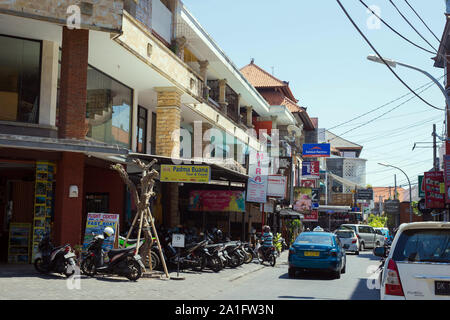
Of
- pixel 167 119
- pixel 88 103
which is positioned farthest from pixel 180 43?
pixel 88 103

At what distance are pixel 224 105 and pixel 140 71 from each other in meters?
12.2

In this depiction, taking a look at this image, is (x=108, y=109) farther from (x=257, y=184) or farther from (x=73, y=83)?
(x=257, y=184)

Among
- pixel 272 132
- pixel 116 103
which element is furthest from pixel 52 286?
pixel 272 132

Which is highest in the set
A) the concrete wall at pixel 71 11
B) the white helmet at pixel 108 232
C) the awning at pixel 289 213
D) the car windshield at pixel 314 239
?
the concrete wall at pixel 71 11

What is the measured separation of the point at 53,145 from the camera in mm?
14703

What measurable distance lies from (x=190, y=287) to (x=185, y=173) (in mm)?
5298

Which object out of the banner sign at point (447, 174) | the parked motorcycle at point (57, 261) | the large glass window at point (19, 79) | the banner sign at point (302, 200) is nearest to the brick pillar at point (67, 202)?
the parked motorcycle at point (57, 261)

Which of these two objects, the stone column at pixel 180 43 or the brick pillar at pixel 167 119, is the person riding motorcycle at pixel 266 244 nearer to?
the brick pillar at pixel 167 119

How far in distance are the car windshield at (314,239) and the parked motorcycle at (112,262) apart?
603 centimetres

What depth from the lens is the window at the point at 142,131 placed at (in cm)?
2353

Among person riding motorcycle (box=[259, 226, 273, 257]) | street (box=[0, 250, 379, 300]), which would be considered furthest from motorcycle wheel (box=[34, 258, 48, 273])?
person riding motorcycle (box=[259, 226, 273, 257])

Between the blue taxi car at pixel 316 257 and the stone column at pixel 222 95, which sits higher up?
the stone column at pixel 222 95

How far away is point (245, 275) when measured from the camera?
1803 centimetres

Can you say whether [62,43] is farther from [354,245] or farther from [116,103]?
[354,245]
